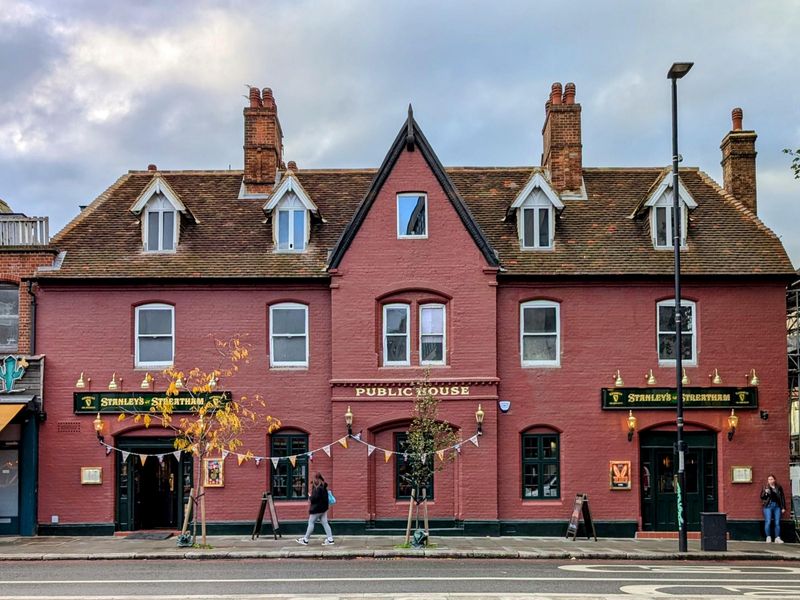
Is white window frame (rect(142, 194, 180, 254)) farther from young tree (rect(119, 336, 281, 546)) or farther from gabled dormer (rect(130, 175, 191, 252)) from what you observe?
young tree (rect(119, 336, 281, 546))

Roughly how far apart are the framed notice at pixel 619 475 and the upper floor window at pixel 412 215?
7.92m

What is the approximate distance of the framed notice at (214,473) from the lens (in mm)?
23875

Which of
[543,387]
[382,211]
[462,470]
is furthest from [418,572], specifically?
[382,211]

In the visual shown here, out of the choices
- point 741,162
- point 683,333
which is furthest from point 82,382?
point 741,162

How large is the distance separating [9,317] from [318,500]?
9947 mm

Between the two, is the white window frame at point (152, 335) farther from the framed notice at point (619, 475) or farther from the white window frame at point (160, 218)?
the framed notice at point (619, 475)

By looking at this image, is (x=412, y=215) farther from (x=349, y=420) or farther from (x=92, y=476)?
(x=92, y=476)

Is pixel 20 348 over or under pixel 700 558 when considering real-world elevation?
over

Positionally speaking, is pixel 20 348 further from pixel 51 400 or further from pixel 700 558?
pixel 700 558

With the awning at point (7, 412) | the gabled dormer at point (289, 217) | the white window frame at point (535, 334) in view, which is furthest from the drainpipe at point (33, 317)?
the white window frame at point (535, 334)

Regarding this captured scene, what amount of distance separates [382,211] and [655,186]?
754 centimetres

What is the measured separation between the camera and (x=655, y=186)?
2505 cm

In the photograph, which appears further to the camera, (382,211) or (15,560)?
(382,211)

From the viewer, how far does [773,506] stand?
2319cm
